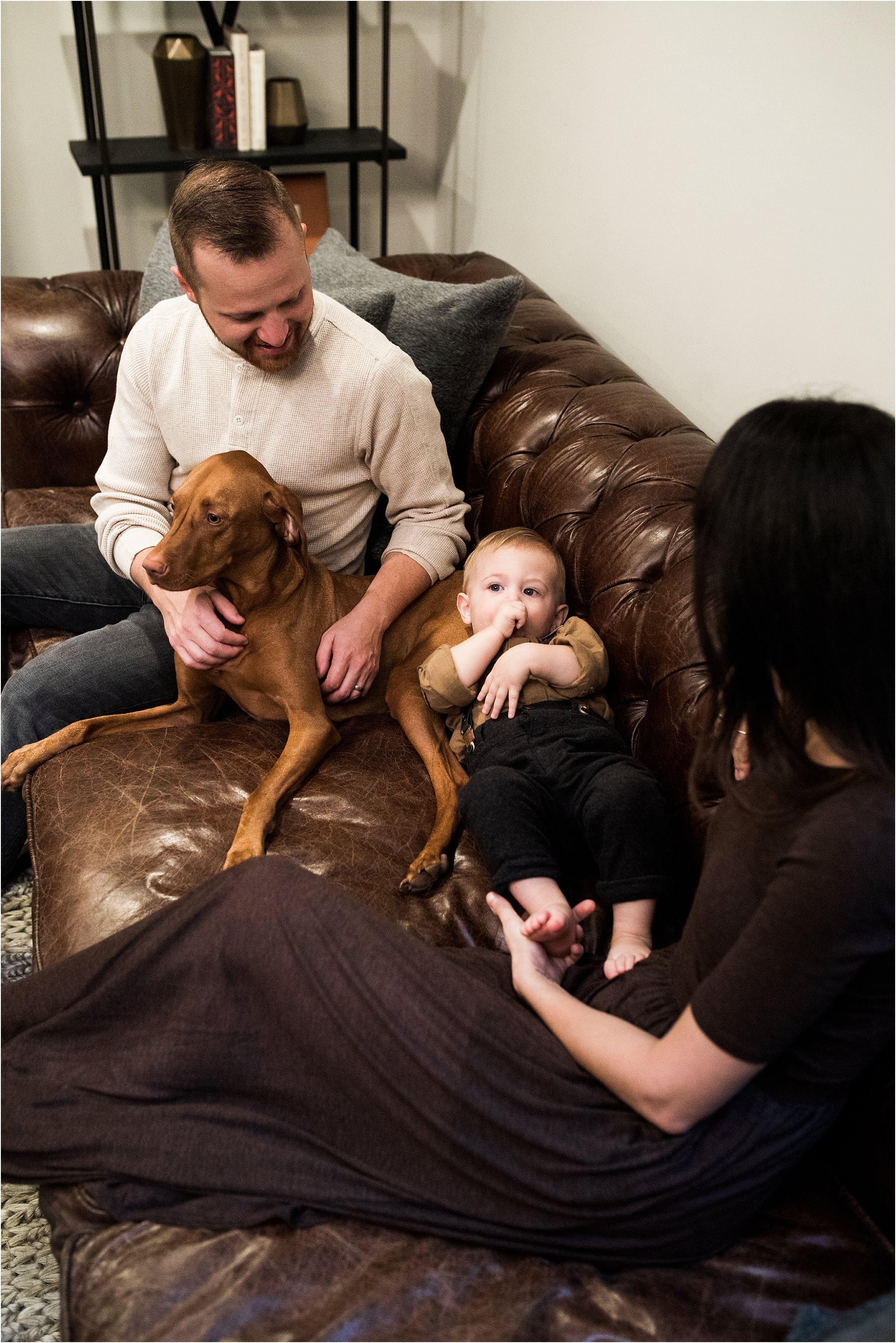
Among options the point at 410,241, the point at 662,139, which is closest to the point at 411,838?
the point at 662,139

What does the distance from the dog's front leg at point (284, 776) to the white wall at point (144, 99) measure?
101 inches

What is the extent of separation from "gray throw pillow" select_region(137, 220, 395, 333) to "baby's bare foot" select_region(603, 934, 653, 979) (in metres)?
1.27

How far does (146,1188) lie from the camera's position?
1.10m

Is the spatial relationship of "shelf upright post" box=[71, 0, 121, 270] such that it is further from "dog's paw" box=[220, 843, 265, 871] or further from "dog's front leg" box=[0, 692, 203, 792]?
"dog's paw" box=[220, 843, 265, 871]

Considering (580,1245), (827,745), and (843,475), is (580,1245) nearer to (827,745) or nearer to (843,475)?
(827,745)

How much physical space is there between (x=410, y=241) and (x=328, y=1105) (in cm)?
347

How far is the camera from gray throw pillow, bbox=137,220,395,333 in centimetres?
218

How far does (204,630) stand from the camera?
1.80m

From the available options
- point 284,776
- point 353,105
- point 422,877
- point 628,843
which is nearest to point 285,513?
point 284,776

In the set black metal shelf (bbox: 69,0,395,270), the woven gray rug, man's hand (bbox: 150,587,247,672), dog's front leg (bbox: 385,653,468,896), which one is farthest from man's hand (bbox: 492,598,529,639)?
black metal shelf (bbox: 69,0,395,270)

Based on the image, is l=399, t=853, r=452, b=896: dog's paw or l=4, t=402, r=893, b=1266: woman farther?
l=399, t=853, r=452, b=896: dog's paw

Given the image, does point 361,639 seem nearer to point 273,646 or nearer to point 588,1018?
point 273,646

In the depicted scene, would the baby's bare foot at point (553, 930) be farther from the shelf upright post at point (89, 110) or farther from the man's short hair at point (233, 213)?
the shelf upright post at point (89, 110)

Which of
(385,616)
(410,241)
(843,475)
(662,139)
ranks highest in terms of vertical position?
(662,139)
